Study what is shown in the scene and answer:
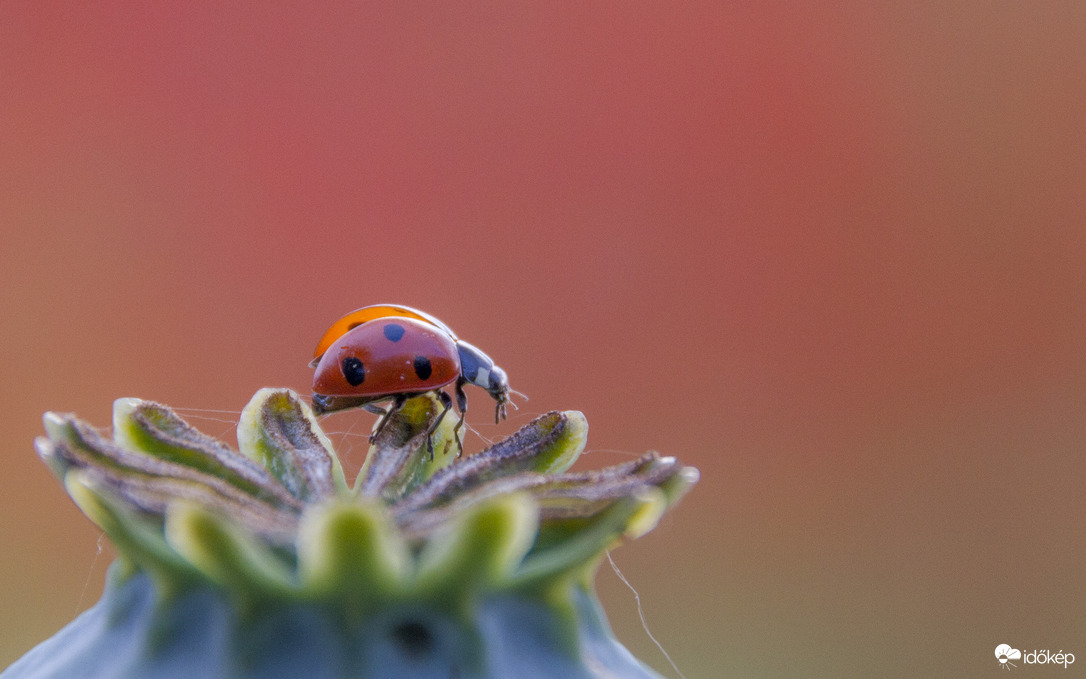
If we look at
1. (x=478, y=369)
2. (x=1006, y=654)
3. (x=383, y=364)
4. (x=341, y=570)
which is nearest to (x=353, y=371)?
(x=383, y=364)

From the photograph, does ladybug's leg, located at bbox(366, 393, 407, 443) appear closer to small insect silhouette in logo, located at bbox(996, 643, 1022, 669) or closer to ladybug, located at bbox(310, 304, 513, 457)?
ladybug, located at bbox(310, 304, 513, 457)

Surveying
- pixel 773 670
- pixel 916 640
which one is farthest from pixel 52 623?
pixel 916 640

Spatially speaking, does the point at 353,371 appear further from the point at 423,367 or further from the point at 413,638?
the point at 413,638

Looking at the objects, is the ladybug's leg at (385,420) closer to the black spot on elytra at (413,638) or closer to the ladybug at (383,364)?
the ladybug at (383,364)

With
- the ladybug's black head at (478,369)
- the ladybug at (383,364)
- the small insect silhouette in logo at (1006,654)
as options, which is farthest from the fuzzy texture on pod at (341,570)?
the small insect silhouette in logo at (1006,654)

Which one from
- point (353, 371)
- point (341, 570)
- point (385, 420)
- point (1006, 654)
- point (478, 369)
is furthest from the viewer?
point (1006, 654)

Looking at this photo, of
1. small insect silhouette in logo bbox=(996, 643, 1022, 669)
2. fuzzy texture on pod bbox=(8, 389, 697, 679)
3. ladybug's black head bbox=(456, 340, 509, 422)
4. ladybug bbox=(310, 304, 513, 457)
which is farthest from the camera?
small insect silhouette in logo bbox=(996, 643, 1022, 669)

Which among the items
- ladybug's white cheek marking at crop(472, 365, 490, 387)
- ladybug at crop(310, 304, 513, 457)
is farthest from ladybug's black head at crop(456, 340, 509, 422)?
ladybug at crop(310, 304, 513, 457)
